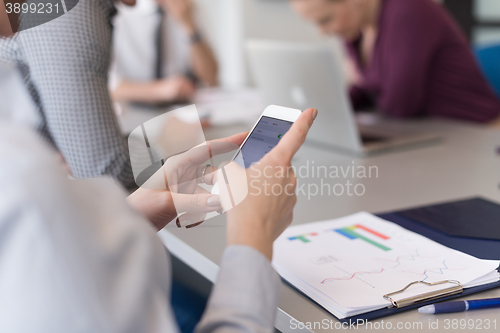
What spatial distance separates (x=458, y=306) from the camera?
506 mm

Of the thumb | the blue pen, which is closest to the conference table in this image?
the blue pen

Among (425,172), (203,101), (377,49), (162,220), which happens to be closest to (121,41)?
(203,101)

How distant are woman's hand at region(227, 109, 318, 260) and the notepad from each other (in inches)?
4.6

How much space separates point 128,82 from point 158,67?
29cm

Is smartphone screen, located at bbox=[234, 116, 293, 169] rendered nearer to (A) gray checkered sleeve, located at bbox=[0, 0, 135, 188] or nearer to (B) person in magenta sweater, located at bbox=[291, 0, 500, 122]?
(A) gray checkered sleeve, located at bbox=[0, 0, 135, 188]

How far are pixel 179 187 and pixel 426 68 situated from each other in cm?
Answer: 128

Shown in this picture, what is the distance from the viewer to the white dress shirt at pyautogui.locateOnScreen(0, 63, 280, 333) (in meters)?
0.27

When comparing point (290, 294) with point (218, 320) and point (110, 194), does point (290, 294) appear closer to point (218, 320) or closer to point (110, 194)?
point (218, 320)

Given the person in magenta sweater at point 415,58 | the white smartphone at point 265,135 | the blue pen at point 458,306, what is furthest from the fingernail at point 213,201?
Result: the person in magenta sweater at point 415,58

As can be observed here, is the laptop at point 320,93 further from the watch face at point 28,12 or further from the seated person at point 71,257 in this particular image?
the seated person at point 71,257

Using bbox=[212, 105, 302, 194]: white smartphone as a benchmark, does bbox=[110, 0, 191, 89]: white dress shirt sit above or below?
below

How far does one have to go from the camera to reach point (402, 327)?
0.49 meters

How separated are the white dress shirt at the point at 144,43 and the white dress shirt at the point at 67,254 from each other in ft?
6.94

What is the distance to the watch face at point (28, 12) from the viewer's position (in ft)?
1.92
